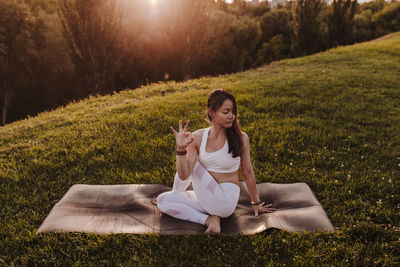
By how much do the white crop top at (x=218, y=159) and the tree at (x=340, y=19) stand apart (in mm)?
32618

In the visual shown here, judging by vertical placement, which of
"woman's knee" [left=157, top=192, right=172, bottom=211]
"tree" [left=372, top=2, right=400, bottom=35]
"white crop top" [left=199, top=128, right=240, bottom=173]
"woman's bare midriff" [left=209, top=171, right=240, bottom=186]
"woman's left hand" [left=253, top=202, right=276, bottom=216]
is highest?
"tree" [left=372, top=2, right=400, bottom=35]

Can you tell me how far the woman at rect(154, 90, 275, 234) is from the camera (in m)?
3.09

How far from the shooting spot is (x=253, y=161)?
4.95 meters

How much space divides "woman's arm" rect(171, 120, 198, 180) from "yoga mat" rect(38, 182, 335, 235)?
2.47 ft

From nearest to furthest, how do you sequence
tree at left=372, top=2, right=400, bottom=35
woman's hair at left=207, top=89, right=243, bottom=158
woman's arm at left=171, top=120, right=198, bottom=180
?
woman's arm at left=171, top=120, right=198, bottom=180
woman's hair at left=207, top=89, right=243, bottom=158
tree at left=372, top=2, right=400, bottom=35

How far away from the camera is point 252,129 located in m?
6.02

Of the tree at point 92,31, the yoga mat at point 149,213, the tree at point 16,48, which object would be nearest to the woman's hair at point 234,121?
the yoga mat at point 149,213

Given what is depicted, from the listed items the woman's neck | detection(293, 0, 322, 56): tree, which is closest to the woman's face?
the woman's neck

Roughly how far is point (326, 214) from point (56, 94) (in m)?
23.8

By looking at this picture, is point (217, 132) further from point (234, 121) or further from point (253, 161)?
point (253, 161)

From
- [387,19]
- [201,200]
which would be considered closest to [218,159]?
[201,200]

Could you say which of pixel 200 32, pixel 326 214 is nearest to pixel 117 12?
pixel 200 32

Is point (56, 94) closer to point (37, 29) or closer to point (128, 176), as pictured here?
point (37, 29)

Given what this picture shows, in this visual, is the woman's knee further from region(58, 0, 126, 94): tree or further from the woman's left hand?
region(58, 0, 126, 94): tree
